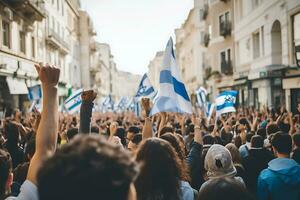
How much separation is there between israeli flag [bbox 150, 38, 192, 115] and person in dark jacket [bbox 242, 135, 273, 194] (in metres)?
1.51

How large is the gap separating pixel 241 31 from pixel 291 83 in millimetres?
10316

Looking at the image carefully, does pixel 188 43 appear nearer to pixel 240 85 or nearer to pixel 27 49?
pixel 240 85

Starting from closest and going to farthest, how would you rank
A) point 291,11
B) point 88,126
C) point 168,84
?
1. point 88,126
2. point 168,84
3. point 291,11

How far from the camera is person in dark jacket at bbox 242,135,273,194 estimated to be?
5.62 meters

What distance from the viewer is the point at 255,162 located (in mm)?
5828

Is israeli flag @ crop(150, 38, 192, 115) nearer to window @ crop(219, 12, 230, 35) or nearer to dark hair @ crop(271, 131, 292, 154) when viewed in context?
dark hair @ crop(271, 131, 292, 154)

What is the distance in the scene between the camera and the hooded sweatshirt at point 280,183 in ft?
15.1

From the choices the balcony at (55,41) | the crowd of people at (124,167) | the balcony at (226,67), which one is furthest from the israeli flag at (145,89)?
the balcony at (55,41)

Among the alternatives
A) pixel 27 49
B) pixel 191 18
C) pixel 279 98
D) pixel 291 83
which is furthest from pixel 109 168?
pixel 191 18

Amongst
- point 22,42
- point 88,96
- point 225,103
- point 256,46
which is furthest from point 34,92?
point 88,96

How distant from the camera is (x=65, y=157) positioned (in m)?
1.68

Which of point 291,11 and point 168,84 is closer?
point 168,84

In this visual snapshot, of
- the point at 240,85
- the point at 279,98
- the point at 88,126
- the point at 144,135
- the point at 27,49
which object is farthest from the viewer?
the point at 240,85

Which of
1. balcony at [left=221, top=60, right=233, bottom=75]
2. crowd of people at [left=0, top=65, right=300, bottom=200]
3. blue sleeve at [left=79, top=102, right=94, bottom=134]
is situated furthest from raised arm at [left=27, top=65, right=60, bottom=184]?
balcony at [left=221, top=60, right=233, bottom=75]
